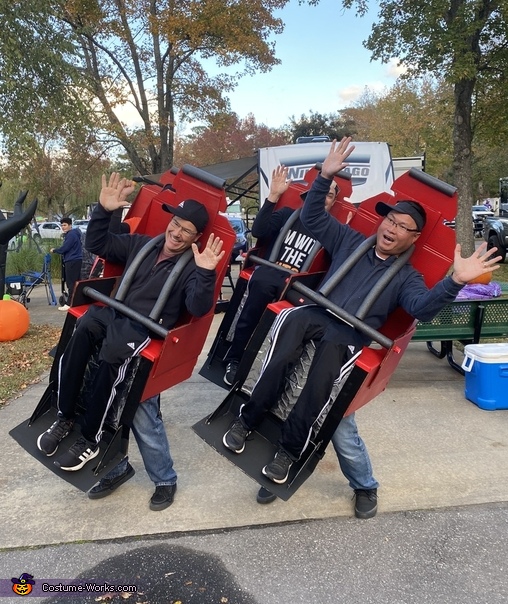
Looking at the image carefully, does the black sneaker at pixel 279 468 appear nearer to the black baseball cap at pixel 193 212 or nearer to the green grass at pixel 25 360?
the black baseball cap at pixel 193 212

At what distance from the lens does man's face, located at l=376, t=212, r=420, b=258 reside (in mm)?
2797

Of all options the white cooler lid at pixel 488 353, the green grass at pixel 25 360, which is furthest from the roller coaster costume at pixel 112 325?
the white cooler lid at pixel 488 353

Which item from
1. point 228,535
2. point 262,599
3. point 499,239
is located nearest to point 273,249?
point 228,535

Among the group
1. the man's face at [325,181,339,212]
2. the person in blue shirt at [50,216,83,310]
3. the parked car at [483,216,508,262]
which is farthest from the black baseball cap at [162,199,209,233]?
the parked car at [483,216,508,262]

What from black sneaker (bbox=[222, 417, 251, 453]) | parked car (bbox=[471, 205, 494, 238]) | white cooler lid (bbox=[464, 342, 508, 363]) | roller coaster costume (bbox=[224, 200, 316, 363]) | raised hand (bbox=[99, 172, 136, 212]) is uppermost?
raised hand (bbox=[99, 172, 136, 212])

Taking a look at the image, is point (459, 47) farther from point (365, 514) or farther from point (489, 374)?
point (365, 514)

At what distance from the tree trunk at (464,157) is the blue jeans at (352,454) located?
33.1 feet

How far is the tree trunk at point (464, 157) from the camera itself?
11.6 meters

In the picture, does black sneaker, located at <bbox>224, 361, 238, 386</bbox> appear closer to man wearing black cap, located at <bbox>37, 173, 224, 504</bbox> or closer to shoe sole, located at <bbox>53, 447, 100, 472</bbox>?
man wearing black cap, located at <bbox>37, 173, 224, 504</bbox>

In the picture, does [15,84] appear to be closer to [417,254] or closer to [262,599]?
[417,254]

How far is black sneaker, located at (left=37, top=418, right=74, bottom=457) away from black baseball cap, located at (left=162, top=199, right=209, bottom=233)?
1.28 meters

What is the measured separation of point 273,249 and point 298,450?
1905mm

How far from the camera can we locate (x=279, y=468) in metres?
2.63

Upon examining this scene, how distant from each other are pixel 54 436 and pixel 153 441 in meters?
0.53
